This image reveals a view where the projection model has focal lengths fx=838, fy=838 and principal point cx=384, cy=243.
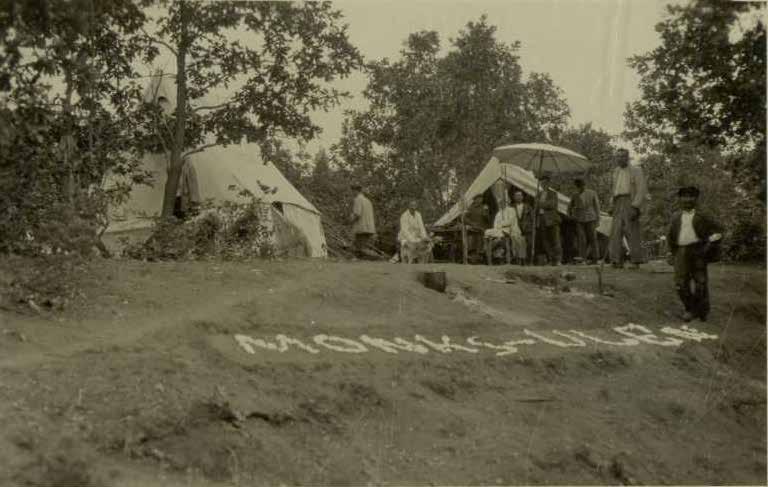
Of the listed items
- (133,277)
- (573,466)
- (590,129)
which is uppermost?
(590,129)

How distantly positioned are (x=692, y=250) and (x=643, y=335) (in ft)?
3.94

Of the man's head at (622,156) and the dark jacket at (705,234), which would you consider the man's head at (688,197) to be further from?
the man's head at (622,156)

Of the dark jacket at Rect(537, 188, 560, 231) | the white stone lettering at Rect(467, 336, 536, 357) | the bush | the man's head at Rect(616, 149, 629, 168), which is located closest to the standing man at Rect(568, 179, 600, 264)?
the dark jacket at Rect(537, 188, 560, 231)

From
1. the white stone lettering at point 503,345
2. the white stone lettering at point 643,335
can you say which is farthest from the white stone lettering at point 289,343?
the white stone lettering at point 643,335

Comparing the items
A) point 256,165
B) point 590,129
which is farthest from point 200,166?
point 590,129

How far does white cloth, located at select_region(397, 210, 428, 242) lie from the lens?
12391 millimetres

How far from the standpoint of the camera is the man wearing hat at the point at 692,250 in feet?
28.7

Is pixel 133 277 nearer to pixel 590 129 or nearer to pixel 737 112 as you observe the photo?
pixel 737 112

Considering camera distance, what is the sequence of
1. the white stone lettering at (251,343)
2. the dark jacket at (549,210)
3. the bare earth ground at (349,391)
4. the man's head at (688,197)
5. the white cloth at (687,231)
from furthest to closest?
the dark jacket at (549,210)
the man's head at (688,197)
the white cloth at (687,231)
the white stone lettering at (251,343)
the bare earth ground at (349,391)

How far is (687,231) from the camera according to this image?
29.1 feet

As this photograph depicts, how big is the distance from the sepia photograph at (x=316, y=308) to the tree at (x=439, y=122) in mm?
10269

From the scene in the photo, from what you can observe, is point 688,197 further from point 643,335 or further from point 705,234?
point 643,335

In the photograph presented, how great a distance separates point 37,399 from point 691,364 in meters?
5.66

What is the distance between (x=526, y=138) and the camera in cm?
2545
